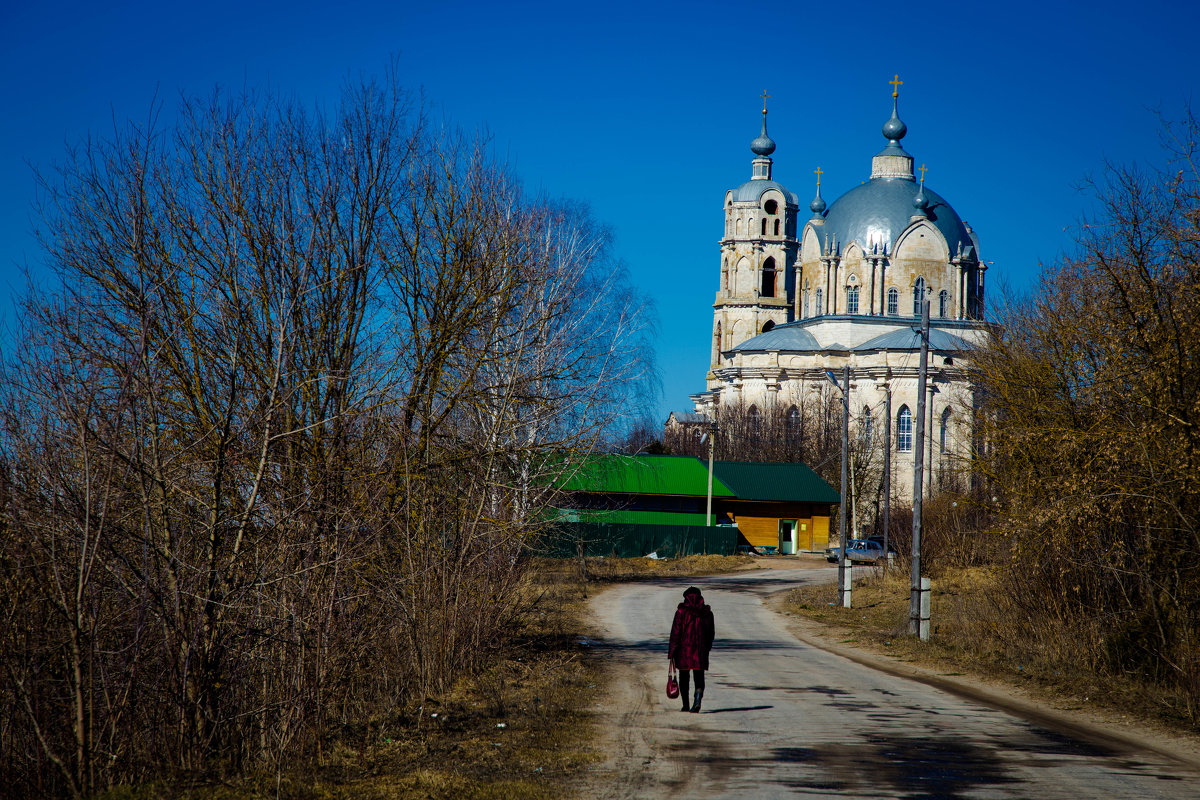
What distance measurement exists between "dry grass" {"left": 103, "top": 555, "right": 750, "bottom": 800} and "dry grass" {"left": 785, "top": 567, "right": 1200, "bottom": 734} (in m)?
5.63

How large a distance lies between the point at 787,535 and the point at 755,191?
149ft

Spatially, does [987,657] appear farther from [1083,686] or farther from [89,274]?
[89,274]

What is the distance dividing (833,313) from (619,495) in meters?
42.1

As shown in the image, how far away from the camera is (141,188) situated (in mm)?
11828

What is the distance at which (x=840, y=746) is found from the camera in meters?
10.1

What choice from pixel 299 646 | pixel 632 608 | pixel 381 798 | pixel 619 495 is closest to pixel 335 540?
pixel 299 646

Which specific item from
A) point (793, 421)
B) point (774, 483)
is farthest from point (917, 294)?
point (774, 483)

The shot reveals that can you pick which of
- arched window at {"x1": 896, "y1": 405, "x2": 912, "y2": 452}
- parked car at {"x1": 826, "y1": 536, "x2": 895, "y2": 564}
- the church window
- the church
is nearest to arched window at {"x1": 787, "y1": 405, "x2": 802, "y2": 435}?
the church

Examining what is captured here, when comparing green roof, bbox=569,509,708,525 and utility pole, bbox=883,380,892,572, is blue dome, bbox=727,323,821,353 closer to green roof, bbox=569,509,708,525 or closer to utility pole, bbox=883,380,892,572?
green roof, bbox=569,509,708,525

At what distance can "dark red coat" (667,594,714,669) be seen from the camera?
37.9 feet

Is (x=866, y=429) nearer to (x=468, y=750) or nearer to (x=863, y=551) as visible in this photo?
(x=863, y=551)

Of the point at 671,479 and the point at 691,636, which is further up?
the point at 671,479

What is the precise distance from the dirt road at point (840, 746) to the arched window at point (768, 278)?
80237 millimetres

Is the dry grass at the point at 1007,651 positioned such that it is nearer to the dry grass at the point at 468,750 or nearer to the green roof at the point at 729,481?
the dry grass at the point at 468,750
